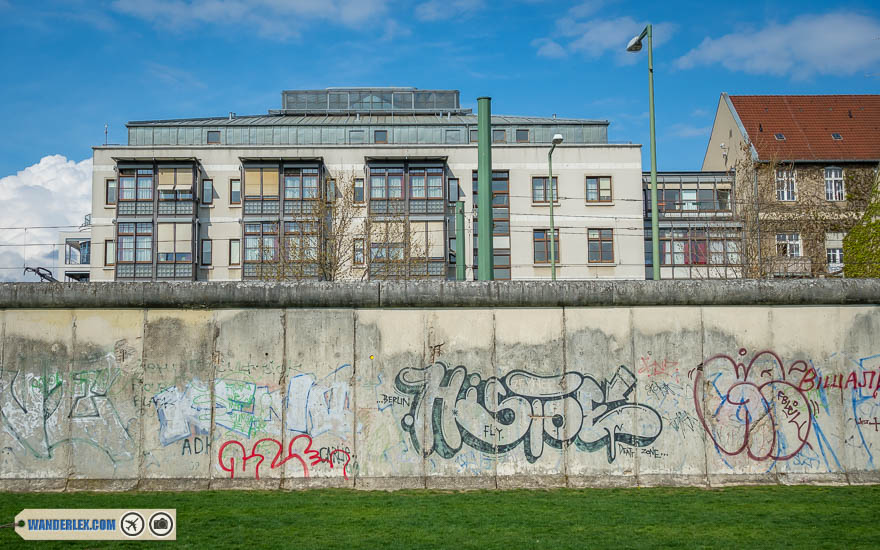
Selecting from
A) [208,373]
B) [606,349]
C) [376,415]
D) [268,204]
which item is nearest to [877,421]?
[606,349]

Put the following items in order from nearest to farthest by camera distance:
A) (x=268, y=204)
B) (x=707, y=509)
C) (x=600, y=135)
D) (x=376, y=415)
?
(x=707, y=509) → (x=376, y=415) → (x=268, y=204) → (x=600, y=135)

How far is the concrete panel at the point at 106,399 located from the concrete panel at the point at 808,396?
9.92 meters

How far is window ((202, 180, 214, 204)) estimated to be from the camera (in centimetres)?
4753

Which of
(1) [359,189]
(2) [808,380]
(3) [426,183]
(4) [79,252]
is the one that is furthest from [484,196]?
(4) [79,252]

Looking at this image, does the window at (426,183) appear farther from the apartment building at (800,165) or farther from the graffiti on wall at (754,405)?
the graffiti on wall at (754,405)

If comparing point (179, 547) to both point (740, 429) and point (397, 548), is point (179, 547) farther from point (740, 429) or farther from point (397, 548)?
point (740, 429)

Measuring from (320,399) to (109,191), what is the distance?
4197cm

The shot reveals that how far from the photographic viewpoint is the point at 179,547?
8.60m

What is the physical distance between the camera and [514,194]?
47906 mm

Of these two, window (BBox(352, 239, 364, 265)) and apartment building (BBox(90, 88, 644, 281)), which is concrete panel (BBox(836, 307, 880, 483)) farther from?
apartment building (BBox(90, 88, 644, 281))

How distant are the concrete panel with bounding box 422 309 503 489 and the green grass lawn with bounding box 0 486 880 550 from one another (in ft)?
1.60

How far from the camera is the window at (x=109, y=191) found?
48094 mm

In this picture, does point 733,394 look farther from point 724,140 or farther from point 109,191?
point 724,140

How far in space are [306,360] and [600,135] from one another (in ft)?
139
